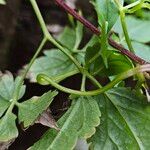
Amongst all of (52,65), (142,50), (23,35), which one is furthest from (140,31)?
(23,35)

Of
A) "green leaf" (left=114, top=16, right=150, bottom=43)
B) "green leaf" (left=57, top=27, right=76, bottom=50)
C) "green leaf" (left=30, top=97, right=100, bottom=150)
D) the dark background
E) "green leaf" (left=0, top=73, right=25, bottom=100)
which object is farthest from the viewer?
the dark background

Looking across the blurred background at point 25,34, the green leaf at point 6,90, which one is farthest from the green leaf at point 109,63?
the blurred background at point 25,34

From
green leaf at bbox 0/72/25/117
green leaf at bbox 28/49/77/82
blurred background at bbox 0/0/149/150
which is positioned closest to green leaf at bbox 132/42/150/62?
green leaf at bbox 28/49/77/82

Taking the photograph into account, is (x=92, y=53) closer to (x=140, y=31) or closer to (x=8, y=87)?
(x=8, y=87)

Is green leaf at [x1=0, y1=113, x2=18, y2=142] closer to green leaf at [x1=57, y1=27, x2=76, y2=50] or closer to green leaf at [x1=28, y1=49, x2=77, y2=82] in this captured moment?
green leaf at [x1=28, y1=49, x2=77, y2=82]

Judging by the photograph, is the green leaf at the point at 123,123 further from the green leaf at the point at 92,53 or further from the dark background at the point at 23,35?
the dark background at the point at 23,35
